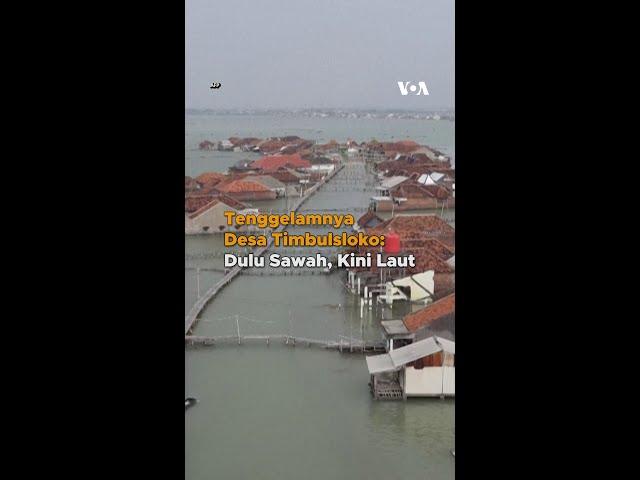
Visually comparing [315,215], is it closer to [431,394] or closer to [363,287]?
[363,287]

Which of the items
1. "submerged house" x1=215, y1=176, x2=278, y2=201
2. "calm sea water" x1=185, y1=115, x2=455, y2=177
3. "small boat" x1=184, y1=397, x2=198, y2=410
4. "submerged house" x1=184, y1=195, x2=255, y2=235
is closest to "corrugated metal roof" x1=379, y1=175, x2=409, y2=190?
"calm sea water" x1=185, y1=115, x2=455, y2=177

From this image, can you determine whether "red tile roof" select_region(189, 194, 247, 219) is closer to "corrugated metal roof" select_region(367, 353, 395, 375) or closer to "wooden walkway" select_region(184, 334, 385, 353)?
"wooden walkway" select_region(184, 334, 385, 353)

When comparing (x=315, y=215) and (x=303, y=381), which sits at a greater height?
(x=315, y=215)

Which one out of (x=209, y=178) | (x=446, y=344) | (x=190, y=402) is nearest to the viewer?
(x=190, y=402)

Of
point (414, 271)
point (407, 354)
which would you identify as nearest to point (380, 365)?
point (407, 354)

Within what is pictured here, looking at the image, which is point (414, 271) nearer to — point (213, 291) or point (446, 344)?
point (446, 344)
